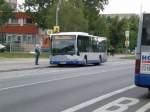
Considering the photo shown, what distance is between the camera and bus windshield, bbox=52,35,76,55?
40469 millimetres

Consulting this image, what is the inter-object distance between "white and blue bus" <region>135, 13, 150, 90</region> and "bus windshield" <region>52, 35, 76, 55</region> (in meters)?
24.1

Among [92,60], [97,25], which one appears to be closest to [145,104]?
[92,60]

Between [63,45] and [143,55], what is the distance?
24.5 m

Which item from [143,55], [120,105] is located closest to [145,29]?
[143,55]

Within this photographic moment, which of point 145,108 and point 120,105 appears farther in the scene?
point 120,105

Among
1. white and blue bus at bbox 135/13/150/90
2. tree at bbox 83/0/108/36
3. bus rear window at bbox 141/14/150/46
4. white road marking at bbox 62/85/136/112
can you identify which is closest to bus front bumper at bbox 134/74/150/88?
white and blue bus at bbox 135/13/150/90

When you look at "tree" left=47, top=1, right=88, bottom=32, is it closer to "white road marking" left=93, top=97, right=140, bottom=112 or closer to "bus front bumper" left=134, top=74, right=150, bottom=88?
"bus front bumper" left=134, top=74, right=150, bottom=88

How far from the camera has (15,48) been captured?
7788 cm

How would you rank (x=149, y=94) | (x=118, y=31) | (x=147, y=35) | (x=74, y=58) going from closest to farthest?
1. (x=147, y=35)
2. (x=149, y=94)
3. (x=74, y=58)
4. (x=118, y=31)

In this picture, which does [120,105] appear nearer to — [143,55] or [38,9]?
[143,55]

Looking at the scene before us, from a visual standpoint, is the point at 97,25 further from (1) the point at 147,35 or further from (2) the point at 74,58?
(1) the point at 147,35

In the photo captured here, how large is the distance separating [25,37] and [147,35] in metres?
92.5

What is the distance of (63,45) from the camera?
40562mm

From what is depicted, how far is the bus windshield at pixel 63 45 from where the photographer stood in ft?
133
